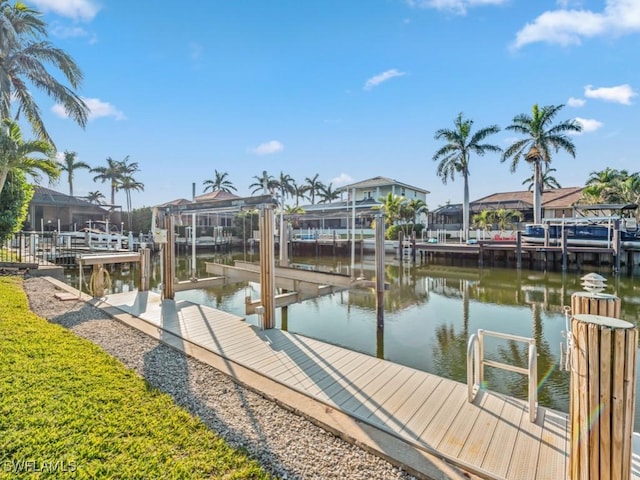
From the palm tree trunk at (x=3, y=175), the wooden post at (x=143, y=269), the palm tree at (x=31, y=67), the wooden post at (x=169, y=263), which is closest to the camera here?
the wooden post at (x=169, y=263)

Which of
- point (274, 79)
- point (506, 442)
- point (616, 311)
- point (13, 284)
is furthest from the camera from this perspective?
point (274, 79)

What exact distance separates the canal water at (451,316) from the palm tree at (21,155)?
16.7ft

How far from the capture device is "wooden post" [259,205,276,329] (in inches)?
253

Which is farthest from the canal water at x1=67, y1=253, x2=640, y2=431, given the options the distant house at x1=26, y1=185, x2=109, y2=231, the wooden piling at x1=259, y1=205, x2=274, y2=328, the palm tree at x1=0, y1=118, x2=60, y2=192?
the distant house at x1=26, y1=185, x2=109, y2=231

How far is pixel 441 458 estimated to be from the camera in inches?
114

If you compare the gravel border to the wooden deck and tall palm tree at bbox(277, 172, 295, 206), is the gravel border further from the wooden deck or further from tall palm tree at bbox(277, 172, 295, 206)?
tall palm tree at bbox(277, 172, 295, 206)

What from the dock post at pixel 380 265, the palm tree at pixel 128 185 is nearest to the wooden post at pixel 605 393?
the dock post at pixel 380 265

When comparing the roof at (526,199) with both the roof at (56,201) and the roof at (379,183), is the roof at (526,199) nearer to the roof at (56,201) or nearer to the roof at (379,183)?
the roof at (379,183)

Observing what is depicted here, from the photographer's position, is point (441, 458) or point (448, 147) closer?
point (441, 458)

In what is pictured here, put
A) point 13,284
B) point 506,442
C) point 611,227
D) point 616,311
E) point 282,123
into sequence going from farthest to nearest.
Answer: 1. point 611,227
2. point 282,123
3. point 13,284
4. point 506,442
5. point 616,311

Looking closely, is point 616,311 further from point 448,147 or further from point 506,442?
point 448,147

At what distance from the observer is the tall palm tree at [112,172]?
41.9 m

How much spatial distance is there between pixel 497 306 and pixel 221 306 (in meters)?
9.44

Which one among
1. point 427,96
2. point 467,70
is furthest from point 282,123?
point 467,70
